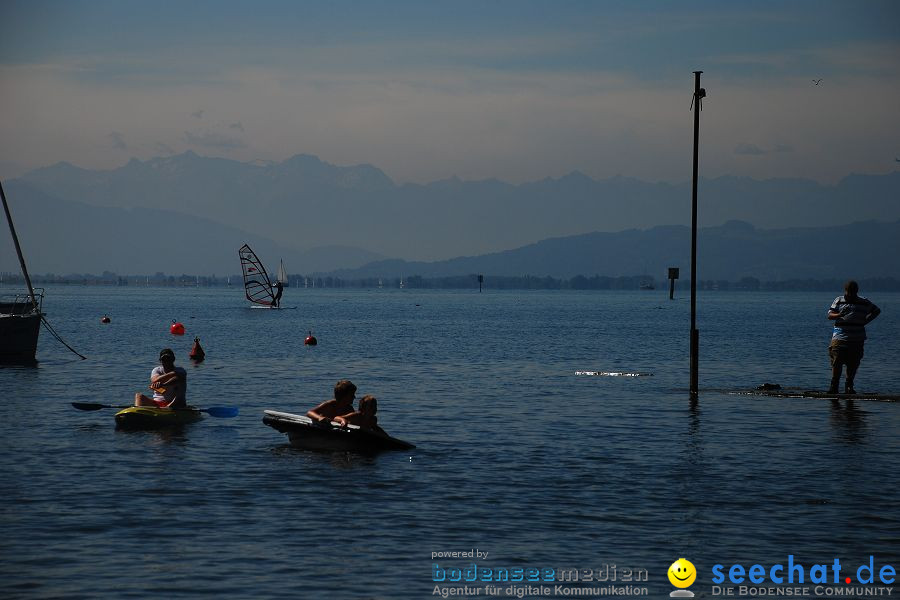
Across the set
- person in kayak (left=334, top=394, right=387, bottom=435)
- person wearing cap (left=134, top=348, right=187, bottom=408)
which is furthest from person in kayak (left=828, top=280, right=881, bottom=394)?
person wearing cap (left=134, top=348, right=187, bottom=408)

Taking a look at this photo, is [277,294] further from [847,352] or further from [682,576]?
[682,576]

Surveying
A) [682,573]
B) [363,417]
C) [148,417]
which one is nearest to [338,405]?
[363,417]

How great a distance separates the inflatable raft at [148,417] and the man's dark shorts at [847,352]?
58.2 feet

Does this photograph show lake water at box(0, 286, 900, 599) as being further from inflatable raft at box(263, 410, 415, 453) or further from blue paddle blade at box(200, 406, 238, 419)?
blue paddle blade at box(200, 406, 238, 419)

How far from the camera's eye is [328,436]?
81.8 feet

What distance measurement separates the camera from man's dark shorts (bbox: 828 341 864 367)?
3306 cm

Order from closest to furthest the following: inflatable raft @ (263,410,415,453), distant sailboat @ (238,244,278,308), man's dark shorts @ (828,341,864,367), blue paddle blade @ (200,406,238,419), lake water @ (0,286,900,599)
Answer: lake water @ (0,286,900,599) → inflatable raft @ (263,410,415,453) → blue paddle blade @ (200,406,238,419) → man's dark shorts @ (828,341,864,367) → distant sailboat @ (238,244,278,308)

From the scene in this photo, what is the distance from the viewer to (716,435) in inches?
1153

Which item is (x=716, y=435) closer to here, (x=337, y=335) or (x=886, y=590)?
(x=886, y=590)

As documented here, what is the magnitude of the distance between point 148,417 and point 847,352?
62.6 feet

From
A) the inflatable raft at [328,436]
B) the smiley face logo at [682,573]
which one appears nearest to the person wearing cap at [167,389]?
the inflatable raft at [328,436]

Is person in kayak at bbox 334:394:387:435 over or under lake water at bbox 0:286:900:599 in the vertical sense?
over

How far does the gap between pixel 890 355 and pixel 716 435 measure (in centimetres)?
Result: 4095

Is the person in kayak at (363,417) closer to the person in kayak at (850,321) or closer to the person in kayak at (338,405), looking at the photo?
the person in kayak at (338,405)
